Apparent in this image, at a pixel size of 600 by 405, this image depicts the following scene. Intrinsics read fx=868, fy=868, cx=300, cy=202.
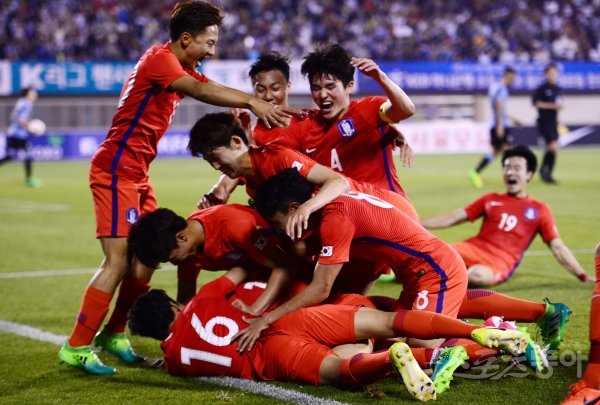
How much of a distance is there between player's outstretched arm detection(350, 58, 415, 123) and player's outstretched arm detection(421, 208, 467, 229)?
1960 mm

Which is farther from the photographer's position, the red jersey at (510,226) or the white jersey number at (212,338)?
the red jersey at (510,226)

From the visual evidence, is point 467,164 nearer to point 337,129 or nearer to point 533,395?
point 337,129

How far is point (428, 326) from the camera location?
4.44 metres

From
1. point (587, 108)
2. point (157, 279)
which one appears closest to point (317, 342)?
point (157, 279)

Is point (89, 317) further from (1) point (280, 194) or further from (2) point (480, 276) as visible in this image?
(2) point (480, 276)

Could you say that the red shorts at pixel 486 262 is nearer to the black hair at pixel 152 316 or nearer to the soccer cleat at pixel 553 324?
the soccer cleat at pixel 553 324

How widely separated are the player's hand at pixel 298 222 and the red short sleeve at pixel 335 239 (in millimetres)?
170

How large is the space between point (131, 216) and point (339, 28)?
95.5ft

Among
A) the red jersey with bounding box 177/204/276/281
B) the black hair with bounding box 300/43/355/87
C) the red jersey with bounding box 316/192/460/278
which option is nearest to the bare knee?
the black hair with bounding box 300/43/355/87

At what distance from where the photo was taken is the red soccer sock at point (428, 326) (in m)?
4.39

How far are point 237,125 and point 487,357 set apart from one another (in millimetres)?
1984

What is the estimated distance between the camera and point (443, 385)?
4254 mm

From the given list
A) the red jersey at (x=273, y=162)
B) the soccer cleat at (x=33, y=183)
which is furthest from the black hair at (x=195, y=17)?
the soccer cleat at (x=33, y=183)

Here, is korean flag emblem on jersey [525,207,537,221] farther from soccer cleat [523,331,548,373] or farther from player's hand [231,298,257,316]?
player's hand [231,298,257,316]
